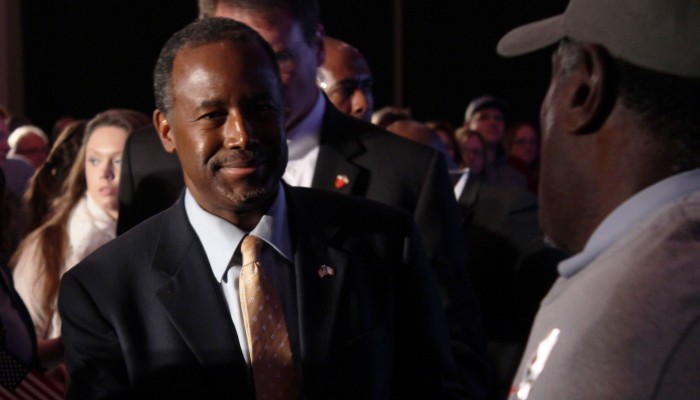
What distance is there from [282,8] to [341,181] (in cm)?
46

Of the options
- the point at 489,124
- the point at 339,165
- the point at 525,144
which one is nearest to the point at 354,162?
the point at 339,165

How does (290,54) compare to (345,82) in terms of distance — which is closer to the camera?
(290,54)

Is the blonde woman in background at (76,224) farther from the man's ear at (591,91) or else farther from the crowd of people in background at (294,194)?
the man's ear at (591,91)

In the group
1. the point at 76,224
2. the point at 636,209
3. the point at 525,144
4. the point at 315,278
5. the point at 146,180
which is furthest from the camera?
the point at 525,144

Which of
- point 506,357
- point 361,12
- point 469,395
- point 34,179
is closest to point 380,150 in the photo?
point 469,395

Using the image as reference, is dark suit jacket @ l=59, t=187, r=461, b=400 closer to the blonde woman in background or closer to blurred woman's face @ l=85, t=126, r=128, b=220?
the blonde woman in background

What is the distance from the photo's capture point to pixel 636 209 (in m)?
1.25

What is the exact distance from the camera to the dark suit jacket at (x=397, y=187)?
2.70 meters

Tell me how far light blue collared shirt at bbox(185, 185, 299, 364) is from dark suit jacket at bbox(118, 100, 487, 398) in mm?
571

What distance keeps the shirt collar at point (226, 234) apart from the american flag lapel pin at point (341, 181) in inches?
22.5

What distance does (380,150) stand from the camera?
9.47ft

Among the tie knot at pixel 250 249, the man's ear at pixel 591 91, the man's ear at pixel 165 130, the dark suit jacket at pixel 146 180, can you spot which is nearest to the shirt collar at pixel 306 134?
the dark suit jacket at pixel 146 180

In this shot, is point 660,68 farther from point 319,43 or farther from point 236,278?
point 319,43

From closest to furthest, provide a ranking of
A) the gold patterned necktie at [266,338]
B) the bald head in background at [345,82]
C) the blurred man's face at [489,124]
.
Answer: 1. the gold patterned necktie at [266,338]
2. the bald head in background at [345,82]
3. the blurred man's face at [489,124]
